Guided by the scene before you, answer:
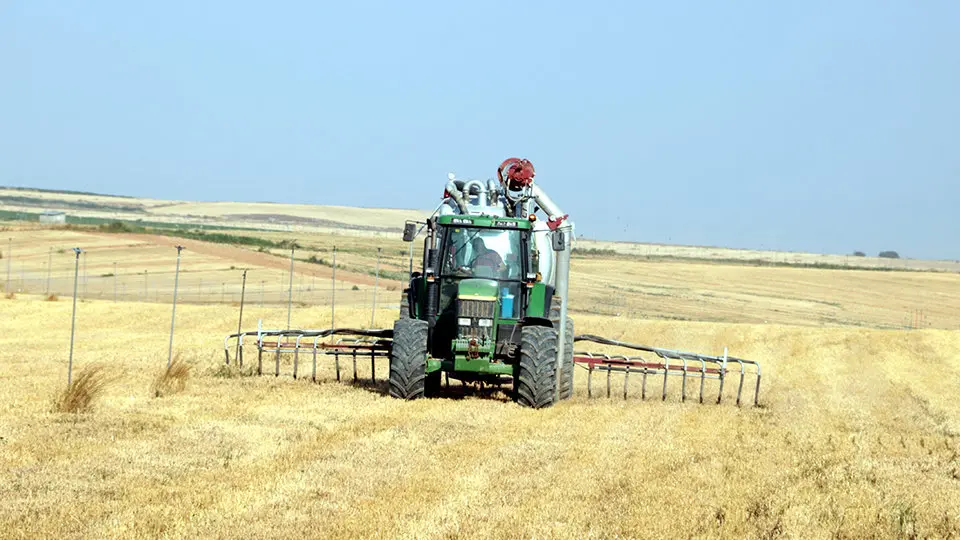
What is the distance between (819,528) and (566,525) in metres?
1.93

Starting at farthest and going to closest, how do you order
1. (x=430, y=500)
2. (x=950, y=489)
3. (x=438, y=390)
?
(x=438, y=390) < (x=950, y=489) < (x=430, y=500)

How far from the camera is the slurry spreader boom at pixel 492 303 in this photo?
17734 millimetres

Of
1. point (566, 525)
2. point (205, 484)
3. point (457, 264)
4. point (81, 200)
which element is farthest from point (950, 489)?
point (81, 200)

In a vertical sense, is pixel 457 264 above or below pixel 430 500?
above

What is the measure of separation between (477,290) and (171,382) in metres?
4.44

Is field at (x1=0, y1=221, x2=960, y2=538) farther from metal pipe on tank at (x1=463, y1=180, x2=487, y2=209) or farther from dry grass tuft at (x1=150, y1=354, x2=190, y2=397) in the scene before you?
metal pipe on tank at (x1=463, y1=180, x2=487, y2=209)

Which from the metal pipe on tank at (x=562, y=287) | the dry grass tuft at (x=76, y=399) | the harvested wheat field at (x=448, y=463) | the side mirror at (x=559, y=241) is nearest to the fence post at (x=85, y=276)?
the harvested wheat field at (x=448, y=463)

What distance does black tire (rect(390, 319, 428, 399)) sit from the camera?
17.6 metres

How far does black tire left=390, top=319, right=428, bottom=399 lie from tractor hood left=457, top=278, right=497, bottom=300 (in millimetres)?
894

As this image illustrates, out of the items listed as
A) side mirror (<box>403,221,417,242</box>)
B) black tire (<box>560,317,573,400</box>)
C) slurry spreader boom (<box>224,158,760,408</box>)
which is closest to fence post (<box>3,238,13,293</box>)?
slurry spreader boom (<box>224,158,760,408</box>)

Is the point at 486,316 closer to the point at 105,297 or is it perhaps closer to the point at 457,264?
the point at 457,264

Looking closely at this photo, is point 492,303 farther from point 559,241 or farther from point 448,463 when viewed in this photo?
point 448,463

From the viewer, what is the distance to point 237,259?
198ft

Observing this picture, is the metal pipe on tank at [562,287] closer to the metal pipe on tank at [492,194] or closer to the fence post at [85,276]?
the metal pipe on tank at [492,194]
